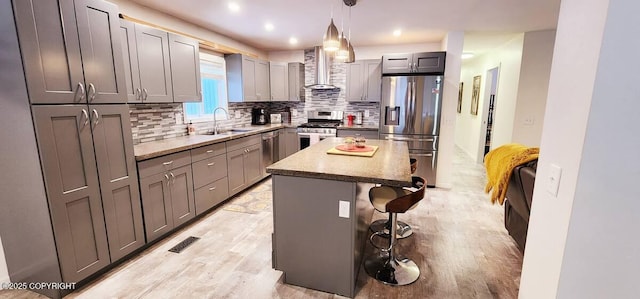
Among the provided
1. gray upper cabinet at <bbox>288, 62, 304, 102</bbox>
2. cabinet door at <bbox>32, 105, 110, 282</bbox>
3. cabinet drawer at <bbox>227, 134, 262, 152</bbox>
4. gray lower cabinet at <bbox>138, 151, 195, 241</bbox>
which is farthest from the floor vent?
gray upper cabinet at <bbox>288, 62, 304, 102</bbox>

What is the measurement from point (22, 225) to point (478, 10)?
4.61m

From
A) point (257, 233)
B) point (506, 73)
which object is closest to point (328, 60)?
point (506, 73)

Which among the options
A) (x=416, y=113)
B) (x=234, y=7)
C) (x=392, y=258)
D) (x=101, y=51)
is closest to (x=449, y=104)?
(x=416, y=113)

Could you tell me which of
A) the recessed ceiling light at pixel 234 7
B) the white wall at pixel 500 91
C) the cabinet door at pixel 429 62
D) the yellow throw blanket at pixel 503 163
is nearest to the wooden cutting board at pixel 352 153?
the yellow throw blanket at pixel 503 163

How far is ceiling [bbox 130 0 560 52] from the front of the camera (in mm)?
2938

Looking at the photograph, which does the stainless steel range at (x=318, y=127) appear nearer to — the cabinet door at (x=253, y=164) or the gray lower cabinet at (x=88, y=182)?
the cabinet door at (x=253, y=164)

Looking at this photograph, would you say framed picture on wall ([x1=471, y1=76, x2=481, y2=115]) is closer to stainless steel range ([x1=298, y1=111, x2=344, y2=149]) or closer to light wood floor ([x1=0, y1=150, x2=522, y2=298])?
stainless steel range ([x1=298, y1=111, x2=344, y2=149])

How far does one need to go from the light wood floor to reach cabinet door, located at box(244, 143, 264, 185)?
806 mm

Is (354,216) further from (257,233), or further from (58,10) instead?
(58,10)

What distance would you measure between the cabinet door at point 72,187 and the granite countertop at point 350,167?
52.7 inches

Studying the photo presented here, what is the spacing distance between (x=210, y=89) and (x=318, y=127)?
193cm

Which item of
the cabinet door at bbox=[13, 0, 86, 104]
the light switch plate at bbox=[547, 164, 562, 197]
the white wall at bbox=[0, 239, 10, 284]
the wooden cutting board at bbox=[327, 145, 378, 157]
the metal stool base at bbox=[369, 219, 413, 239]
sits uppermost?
the cabinet door at bbox=[13, 0, 86, 104]

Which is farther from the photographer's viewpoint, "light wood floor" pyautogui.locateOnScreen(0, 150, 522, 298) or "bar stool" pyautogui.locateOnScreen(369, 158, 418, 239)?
"bar stool" pyautogui.locateOnScreen(369, 158, 418, 239)

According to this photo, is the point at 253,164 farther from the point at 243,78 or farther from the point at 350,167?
the point at 350,167
